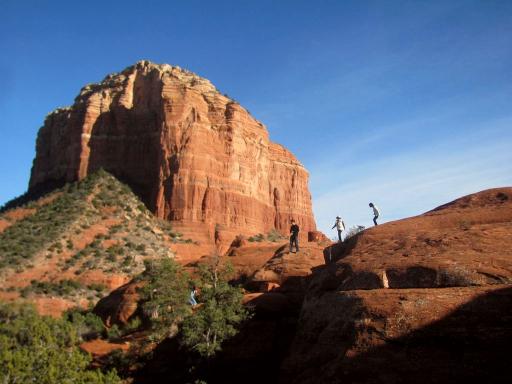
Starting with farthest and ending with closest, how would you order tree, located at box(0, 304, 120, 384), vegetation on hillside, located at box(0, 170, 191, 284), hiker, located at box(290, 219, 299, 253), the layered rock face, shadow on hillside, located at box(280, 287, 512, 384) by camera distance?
the layered rock face, vegetation on hillside, located at box(0, 170, 191, 284), hiker, located at box(290, 219, 299, 253), tree, located at box(0, 304, 120, 384), shadow on hillside, located at box(280, 287, 512, 384)

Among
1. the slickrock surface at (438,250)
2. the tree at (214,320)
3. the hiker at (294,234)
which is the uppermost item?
the hiker at (294,234)

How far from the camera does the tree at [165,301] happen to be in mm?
A: 24906

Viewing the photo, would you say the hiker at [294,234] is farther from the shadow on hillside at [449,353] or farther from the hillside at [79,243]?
the hillside at [79,243]

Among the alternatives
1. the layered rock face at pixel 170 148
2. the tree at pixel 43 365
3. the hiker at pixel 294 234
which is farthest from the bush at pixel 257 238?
the tree at pixel 43 365

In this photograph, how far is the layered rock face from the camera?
220 ft

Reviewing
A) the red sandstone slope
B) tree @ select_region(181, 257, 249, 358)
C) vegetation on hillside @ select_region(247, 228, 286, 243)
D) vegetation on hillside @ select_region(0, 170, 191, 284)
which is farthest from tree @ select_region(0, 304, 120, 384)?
vegetation on hillside @ select_region(247, 228, 286, 243)

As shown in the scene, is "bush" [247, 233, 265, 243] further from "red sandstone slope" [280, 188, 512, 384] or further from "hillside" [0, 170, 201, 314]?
"red sandstone slope" [280, 188, 512, 384]

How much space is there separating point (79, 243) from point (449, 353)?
48073 millimetres

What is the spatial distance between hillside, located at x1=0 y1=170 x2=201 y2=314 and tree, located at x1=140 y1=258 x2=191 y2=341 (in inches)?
725

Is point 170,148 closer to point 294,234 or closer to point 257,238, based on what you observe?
point 257,238

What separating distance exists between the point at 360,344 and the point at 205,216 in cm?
5501

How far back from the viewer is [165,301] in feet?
83.6

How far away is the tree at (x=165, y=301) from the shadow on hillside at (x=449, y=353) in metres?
13.8

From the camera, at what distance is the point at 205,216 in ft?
218
